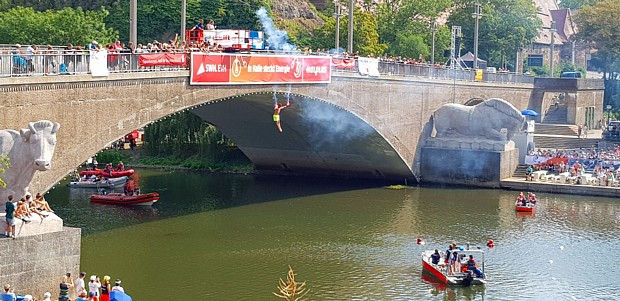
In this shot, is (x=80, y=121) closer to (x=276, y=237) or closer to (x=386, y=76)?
(x=276, y=237)

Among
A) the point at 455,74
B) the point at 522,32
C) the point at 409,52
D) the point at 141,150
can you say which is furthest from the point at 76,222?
the point at 522,32

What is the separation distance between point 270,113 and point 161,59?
931 inches

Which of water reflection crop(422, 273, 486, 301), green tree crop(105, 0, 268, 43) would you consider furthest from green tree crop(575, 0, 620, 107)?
water reflection crop(422, 273, 486, 301)

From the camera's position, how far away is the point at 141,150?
8950cm

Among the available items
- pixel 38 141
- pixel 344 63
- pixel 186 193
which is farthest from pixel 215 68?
pixel 186 193

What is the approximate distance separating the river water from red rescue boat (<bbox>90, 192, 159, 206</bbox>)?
0.73 m

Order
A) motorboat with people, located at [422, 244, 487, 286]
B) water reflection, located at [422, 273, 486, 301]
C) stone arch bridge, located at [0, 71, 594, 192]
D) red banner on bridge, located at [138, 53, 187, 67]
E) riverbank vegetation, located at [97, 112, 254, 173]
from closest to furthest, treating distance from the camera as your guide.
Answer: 1. stone arch bridge, located at [0, 71, 594, 192]
2. water reflection, located at [422, 273, 486, 301]
3. motorboat with people, located at [422, 244, 487, 286]
4. red banner on bridge, located at [138, 53, 187, 67]
5. riverbank vegetation, located at [97, 112, 254, 173]

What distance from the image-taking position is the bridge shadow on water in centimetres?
5979

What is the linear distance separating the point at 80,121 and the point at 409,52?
224ft

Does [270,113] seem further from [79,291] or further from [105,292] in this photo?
[79,291]

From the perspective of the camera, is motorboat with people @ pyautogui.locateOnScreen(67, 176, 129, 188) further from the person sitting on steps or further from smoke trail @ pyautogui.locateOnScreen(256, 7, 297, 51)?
smoke trail @ pyautogui.locateOnScreen(256, 7, 297, 51)

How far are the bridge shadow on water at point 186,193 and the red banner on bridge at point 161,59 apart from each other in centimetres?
1017

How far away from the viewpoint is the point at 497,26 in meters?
125

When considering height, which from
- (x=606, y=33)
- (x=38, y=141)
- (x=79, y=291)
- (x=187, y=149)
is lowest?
(x=79, y=291)
